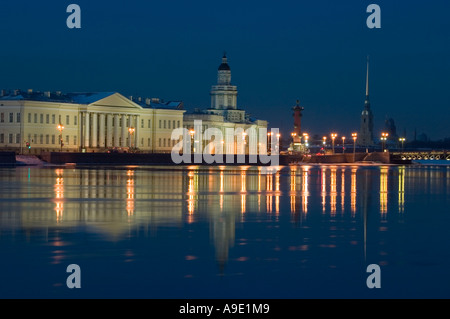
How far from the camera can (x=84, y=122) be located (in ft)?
465

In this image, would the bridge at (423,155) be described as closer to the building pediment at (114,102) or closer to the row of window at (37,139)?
the building pediment at (114,102)

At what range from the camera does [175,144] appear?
16438 cm

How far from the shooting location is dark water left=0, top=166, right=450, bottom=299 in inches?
545

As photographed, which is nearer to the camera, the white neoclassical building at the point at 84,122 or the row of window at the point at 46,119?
the white neoclassical building at the point at 84,122

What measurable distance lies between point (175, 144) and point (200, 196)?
13015 centimetres

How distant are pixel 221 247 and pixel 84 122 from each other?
4954 inches

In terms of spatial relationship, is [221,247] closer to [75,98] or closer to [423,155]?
[75,98]

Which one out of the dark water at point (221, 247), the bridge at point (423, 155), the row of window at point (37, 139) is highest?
the row of window at point (37, 139)

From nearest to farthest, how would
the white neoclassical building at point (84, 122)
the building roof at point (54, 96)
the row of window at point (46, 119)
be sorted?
the white neoclassical building at point (84, 122)
the row of window at point (46, 119)
the building roof at point (54, 96)

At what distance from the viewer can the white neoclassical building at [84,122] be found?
129875mm

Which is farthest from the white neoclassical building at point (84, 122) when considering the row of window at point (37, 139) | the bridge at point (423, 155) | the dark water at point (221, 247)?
the dark water at point (221, 247)

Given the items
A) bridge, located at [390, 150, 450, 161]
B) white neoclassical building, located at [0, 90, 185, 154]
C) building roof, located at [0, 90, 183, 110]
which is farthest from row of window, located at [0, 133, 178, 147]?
bridge, located at [390, 150, 450, 161]

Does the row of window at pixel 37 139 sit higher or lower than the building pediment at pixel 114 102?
lower

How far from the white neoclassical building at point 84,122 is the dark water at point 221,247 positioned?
90670 millimetres
